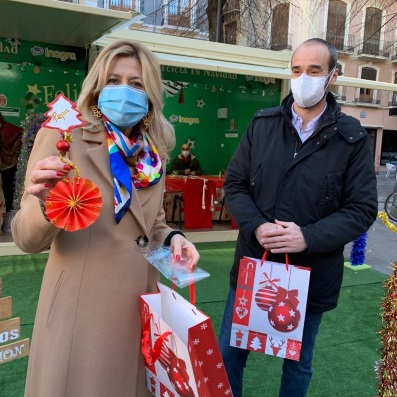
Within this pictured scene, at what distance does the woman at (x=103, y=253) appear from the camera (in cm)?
128

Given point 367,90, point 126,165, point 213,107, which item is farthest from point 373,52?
point 126,165

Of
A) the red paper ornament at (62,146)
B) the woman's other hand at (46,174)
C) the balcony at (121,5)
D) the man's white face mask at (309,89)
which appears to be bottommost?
the woman's other hand at (46,174)

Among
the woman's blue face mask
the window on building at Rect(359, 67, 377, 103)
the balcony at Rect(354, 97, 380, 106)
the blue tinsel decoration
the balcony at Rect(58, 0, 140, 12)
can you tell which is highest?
the balcony at Rect(58, 0, 140, 12)

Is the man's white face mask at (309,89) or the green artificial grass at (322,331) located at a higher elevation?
the man's white face mask at (309,89)

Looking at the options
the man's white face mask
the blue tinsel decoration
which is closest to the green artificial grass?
the blue tinsel decoration

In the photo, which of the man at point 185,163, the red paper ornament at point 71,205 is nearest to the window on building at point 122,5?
the man at point 185,163

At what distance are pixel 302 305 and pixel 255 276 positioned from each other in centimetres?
23

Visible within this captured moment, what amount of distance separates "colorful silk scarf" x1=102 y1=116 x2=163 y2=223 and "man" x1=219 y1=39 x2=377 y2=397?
0.60 meters

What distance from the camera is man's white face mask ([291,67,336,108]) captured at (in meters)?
1.90

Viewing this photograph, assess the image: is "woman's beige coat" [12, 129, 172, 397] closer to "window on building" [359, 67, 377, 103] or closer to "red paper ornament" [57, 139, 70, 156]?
"red paper ornament" [57, 139, 70, 156]

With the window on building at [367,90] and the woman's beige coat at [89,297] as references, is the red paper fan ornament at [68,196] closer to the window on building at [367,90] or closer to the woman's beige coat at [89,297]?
the woman's beige coat at [89,297]

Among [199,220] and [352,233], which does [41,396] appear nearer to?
[352,233]

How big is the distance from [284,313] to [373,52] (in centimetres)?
3155

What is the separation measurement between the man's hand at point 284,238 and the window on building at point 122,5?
1873 cm
